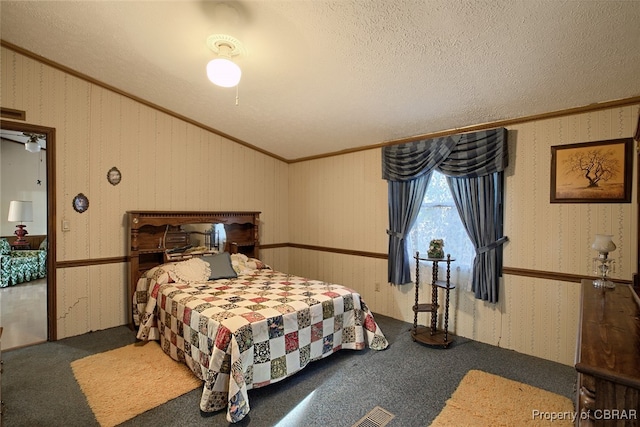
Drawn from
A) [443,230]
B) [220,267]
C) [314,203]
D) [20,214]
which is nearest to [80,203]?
[220,267]

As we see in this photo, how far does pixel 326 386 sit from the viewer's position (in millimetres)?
2309

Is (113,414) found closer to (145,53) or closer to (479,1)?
(145,53)

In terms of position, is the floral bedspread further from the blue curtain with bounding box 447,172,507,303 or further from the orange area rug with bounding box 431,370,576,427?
the blue curtain with bounding box 447,172,507,303

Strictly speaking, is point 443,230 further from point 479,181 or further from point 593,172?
point 593,172

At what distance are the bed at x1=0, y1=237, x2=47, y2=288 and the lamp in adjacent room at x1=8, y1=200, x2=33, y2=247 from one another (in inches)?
6.8

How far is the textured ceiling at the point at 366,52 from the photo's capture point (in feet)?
5.94

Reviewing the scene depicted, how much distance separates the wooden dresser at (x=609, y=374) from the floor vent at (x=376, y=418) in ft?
3.82

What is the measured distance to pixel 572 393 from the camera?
2.19m

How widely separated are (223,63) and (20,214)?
5.90 metres

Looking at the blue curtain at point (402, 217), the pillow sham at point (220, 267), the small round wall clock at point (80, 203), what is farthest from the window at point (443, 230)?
the small round wall clock at point (80, 203)

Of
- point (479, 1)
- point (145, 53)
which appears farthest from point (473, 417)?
point (145, 53)

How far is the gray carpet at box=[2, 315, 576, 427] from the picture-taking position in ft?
6.36

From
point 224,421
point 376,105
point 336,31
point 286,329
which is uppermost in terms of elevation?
point 336,31

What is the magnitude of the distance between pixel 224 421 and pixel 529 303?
2.77m
